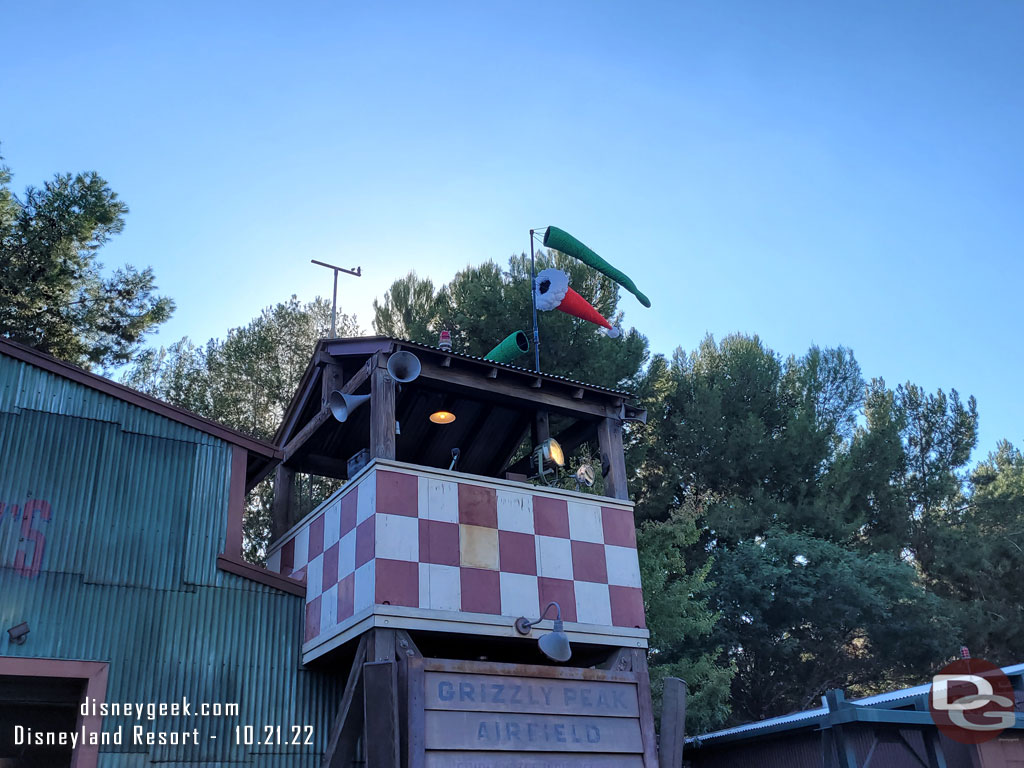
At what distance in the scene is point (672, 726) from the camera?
9.36 m

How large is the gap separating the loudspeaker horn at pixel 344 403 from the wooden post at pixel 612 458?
121 inches

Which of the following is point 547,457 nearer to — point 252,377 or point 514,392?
point 514,392

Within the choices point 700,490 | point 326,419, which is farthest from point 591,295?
point 326,419

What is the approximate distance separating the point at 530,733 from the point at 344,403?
4035mm

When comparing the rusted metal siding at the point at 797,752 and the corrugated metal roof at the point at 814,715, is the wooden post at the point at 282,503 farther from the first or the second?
the rusted metal siding at the point at 797,752

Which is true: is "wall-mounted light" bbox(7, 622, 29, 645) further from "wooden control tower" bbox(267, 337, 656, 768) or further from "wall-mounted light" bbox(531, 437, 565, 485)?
"wall-mounted light" bbox(531, 437, 565, 485)

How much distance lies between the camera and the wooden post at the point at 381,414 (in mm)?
9445

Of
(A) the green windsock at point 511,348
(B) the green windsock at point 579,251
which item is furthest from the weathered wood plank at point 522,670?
(B) the green windsock at point 579,251

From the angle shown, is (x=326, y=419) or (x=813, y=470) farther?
(x=813, y=470)

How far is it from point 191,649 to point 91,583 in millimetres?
1221

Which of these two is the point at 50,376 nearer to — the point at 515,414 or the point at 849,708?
the point at 515,414

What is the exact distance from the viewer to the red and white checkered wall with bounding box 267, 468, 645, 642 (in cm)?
895

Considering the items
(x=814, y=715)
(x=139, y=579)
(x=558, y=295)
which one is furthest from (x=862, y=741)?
(x=139, y=579)

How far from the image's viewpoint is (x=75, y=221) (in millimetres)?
20500
